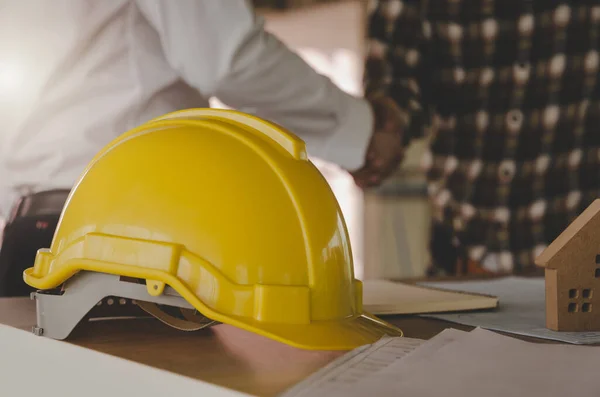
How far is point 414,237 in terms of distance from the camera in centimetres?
388

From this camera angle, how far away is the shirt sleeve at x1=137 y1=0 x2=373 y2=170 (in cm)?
108

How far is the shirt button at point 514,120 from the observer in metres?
1.85

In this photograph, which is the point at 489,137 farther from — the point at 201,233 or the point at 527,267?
the point at 201,233

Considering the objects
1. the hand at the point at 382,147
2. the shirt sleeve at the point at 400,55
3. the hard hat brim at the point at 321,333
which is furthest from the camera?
the shirt sleeve at the point at 400,55

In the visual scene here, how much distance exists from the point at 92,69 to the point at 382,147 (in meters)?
0.63

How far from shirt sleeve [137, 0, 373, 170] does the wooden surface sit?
1.77 feet

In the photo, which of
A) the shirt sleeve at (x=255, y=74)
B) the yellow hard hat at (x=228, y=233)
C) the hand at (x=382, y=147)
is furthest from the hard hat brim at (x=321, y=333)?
the hand at (x=382, y=147)

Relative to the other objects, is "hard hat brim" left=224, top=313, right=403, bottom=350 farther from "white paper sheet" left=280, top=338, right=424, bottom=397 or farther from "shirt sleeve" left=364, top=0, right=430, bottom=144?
"shirt sleeve" left=364, top=0, right=430, bottom=144

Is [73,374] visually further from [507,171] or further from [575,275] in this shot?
[507,171]

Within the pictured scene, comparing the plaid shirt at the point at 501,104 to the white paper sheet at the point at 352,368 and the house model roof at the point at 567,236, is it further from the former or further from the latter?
the white paper sheet at the point at 352,368

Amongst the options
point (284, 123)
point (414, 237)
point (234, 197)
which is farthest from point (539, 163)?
point (414, 237)

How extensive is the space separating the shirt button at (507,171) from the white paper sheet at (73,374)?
1530 mm

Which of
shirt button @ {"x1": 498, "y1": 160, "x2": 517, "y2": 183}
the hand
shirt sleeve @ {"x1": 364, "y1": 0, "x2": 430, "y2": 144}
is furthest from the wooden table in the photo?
shirt button @ {"x1": 498, "y1": 160, "x2": 517, "y2": 183}

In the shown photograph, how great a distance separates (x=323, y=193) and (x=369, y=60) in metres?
1.29
